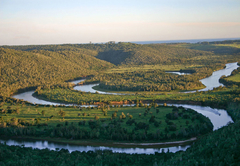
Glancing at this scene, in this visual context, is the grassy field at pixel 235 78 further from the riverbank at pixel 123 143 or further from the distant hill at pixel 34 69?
the distant hill at pixel 34 69

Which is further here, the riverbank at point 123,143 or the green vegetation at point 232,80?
the green vegetation at point 232,80

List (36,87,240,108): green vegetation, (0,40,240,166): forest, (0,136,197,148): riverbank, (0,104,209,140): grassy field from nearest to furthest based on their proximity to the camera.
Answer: (0,40,240,166): forest < (0,136,197,148): riverbank < (0,104,209,140): grassy field < (36,87,240,108): green vegetation

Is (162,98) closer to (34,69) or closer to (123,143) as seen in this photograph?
(123,143)

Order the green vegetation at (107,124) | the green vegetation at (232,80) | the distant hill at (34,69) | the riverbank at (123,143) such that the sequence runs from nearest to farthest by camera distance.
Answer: the riverbank at (123,143) → the green vegetation at (107,124) → the green vegetation at (232,80) → the distant hill at (34,69)

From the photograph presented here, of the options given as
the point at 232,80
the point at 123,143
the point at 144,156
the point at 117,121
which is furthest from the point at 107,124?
the point at 232,80

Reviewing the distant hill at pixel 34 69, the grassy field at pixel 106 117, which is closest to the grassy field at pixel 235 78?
the grassy field at pixel 106 117

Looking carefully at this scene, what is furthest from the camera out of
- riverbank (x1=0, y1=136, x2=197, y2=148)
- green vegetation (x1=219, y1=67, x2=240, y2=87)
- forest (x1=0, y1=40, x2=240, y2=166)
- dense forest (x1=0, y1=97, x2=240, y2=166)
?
green vegetation (x1=219, y1=67, x2=240, y2=87)

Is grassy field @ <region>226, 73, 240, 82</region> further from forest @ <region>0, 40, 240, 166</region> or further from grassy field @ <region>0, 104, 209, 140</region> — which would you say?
grassy field @ <region>0, 104, 209, 140</region>

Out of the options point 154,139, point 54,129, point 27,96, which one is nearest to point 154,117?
point 154,139

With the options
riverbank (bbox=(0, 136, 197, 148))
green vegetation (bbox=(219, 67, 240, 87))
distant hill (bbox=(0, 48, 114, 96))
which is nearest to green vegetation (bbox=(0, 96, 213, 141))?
riverbank (bbox=(0, 136, 197, 148))
